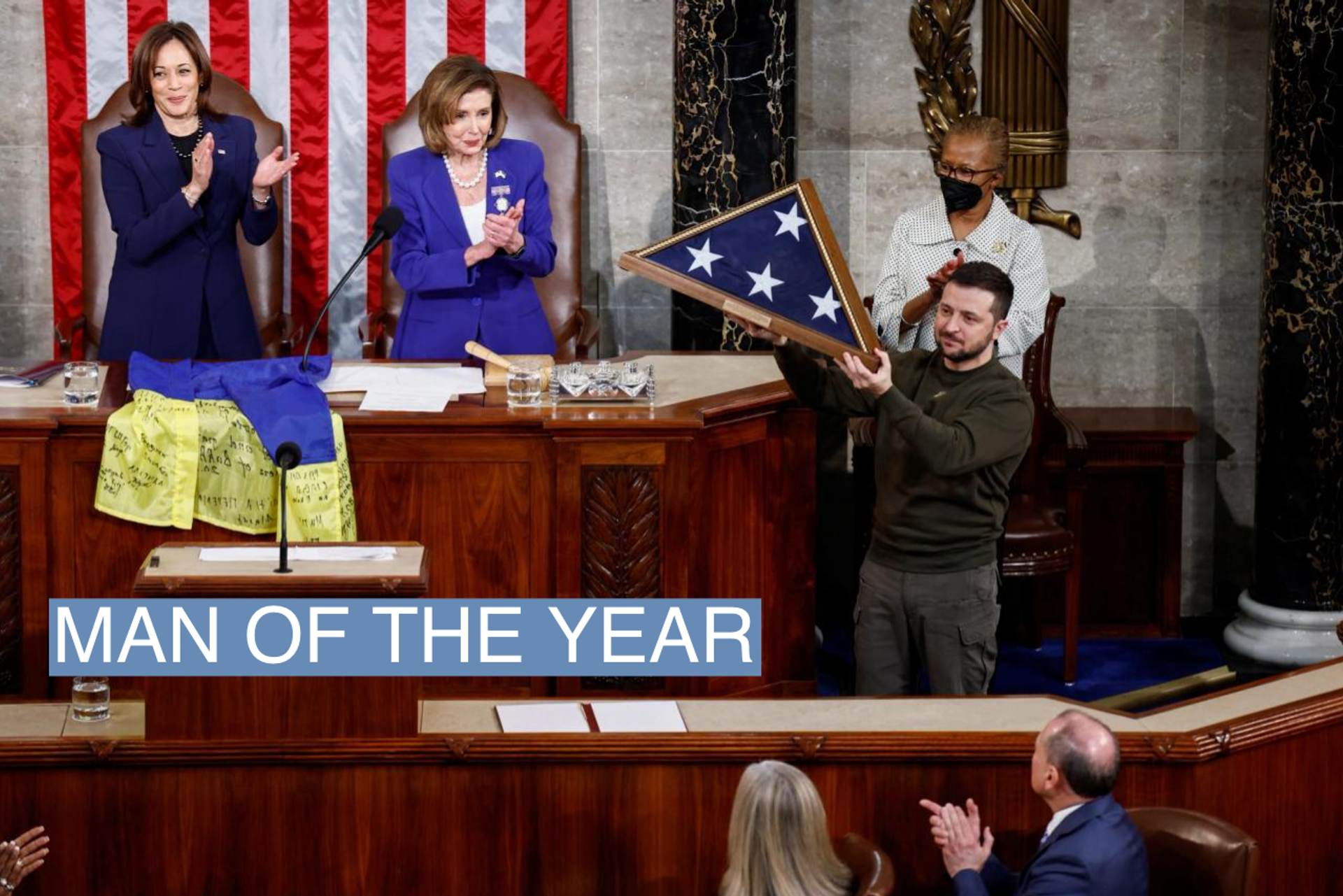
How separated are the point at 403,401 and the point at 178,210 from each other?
144 centimetres

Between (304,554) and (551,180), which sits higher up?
(551,180)

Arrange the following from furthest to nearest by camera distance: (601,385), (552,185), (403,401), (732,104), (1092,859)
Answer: (552,185)
(732,104)
(601,385)
(403,401)
(1092,859)

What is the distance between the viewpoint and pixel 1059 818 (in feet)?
11.9

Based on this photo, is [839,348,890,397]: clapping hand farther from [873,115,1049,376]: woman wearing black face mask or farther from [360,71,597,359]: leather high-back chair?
[360,71,597,359]: leather high-back chair

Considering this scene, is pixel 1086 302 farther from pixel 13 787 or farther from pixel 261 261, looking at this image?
pixel 13 787

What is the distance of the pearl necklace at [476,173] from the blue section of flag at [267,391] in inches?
35.7

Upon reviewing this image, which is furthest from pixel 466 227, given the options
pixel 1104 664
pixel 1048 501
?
pixel 1104 664

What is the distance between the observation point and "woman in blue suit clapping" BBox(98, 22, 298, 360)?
653cm

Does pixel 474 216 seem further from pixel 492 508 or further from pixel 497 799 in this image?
pixel 497 799

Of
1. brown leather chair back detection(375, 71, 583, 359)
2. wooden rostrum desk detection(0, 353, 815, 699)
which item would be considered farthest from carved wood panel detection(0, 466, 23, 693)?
brown leather chair back detection(375, 71, 583, 359)

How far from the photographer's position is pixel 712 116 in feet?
24.0

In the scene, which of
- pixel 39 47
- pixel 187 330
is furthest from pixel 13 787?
pixel 39 47

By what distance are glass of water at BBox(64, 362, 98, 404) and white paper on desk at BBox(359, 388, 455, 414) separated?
75 cm
